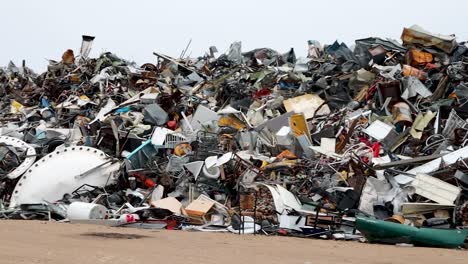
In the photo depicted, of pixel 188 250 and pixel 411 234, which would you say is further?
pixel 411 234

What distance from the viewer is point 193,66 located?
698 inches

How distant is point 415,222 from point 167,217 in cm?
361

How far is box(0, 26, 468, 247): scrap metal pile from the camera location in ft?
28.1

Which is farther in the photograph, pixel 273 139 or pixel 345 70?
pixel 345 70

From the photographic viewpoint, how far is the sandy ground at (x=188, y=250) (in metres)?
5.80

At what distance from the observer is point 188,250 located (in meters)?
6.49

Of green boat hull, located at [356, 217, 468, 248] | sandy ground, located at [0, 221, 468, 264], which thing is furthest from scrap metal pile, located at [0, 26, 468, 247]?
sandy ground, located at [0, 221, 468, 264]

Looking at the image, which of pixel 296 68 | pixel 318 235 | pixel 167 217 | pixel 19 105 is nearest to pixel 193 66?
pixel 296 68

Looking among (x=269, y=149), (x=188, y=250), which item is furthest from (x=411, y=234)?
(x=269, y=149)

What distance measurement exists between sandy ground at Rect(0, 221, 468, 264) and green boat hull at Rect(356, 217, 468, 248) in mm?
232

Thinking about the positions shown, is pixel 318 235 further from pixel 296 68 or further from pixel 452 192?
pixel 296 68

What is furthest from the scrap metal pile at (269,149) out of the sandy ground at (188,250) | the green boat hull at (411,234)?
the sandy ground at (188,250)

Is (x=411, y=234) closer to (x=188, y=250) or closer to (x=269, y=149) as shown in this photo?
(x=188, y=250)

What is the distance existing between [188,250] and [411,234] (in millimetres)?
2791
